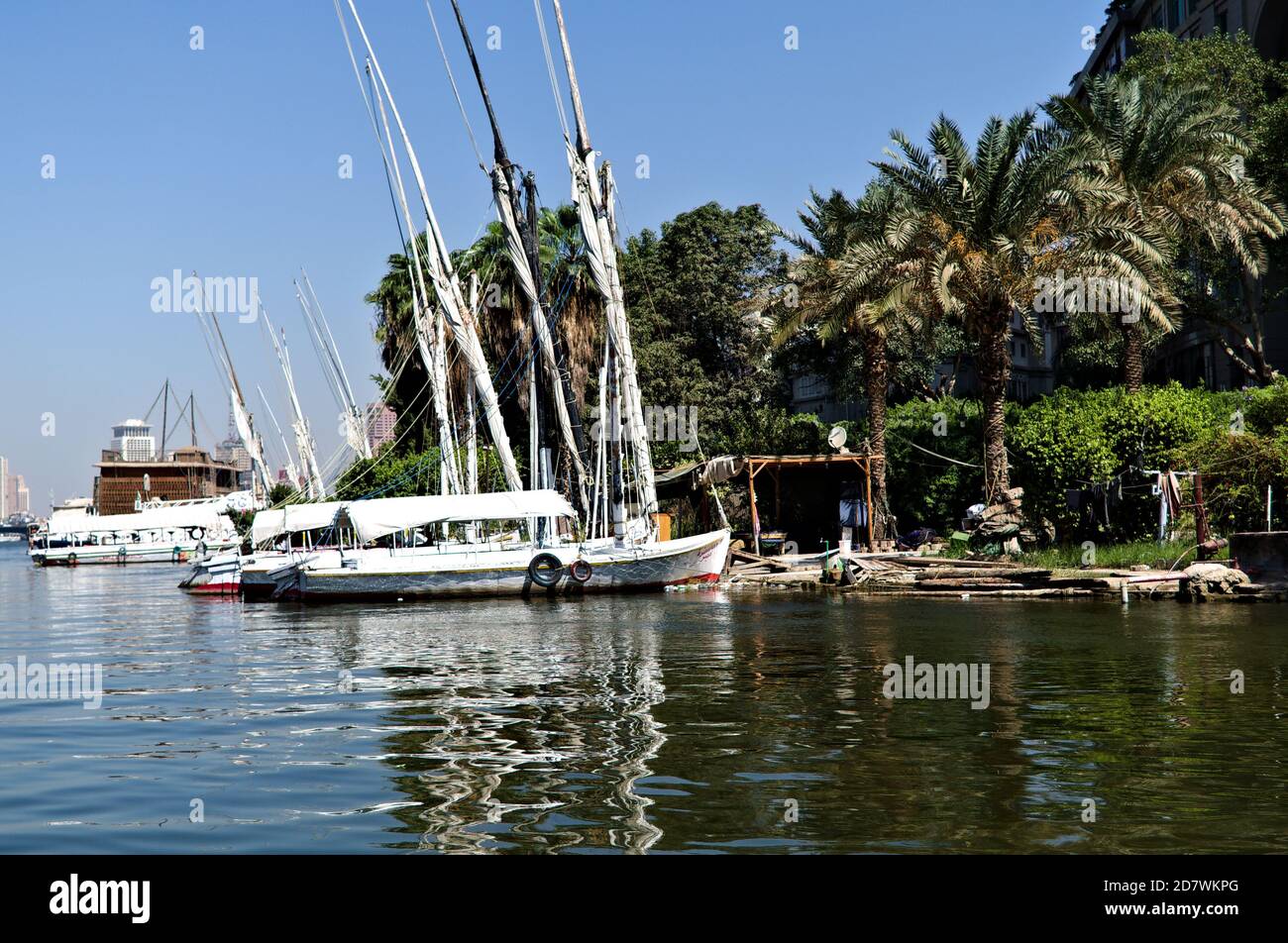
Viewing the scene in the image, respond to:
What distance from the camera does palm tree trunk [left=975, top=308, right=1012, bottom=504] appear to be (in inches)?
1516

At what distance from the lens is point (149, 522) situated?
345 ft

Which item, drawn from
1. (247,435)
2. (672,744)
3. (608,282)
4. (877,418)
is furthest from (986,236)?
(247,435)

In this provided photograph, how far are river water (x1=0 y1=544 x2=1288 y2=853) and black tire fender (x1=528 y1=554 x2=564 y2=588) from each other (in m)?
12.5

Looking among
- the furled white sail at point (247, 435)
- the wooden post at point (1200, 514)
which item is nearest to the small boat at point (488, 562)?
the wooden post at point (1200, 514)

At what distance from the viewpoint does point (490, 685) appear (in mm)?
18828

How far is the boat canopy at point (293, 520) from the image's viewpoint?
43.3 meters

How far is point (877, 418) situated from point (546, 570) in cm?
1366

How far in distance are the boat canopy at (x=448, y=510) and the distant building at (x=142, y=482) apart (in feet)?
311

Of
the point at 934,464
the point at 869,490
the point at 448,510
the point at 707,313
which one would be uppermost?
the point at 707,313

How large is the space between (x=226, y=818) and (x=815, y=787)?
5.10 m

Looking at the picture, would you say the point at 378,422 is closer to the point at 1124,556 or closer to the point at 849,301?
the point at 849,301

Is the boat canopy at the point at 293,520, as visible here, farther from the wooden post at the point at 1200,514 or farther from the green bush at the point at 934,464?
the wooden post at the point at 1200,514

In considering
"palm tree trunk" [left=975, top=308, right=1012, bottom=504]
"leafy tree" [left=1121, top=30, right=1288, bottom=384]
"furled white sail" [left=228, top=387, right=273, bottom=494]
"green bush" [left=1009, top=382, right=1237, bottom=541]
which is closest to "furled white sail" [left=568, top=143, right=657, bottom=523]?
"palm tree trunk" [left=975, top=308, right=1012, bottom=504]
